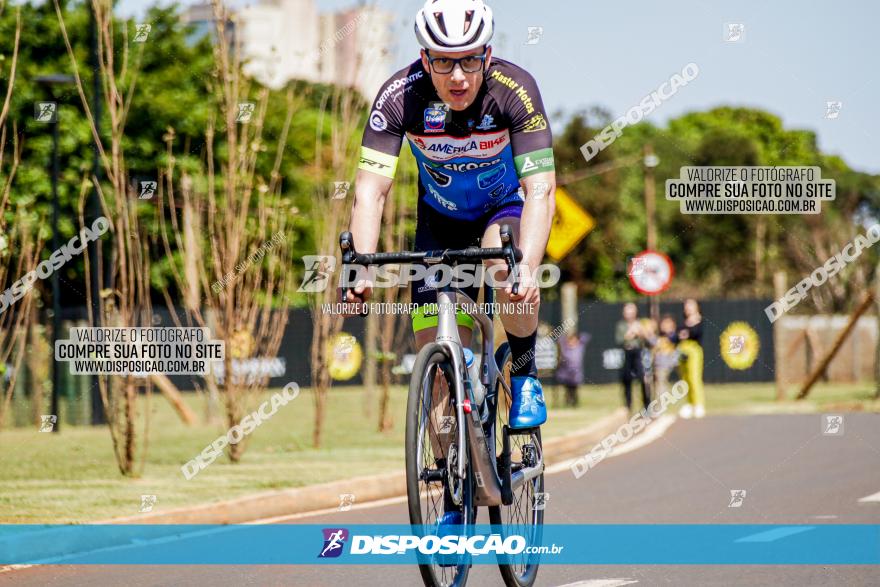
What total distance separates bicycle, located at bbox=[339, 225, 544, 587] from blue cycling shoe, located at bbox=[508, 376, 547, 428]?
0.23m

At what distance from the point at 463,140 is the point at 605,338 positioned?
1172 inches

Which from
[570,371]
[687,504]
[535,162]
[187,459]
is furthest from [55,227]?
[535,162]

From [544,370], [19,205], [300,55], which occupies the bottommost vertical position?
[544,370]

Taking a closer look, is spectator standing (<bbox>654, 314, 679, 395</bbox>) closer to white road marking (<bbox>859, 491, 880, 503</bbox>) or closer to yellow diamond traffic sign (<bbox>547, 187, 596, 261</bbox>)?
yellow diamond traffic sign (<bbox>547, 187, 596, 261</bbox>)

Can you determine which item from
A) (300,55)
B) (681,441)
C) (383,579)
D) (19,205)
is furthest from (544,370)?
(383,579)

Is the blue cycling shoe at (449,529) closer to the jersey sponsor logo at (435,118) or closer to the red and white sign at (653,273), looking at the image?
the jersey sponsor logo at (435,118)

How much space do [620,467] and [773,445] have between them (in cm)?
303

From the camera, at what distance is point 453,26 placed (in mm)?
5527

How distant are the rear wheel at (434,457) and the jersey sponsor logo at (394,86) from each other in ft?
3.86

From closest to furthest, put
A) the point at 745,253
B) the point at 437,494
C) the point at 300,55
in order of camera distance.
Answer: the point at 437,494 → the point at 300,55 → the point at 745,253

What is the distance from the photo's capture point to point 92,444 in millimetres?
16781

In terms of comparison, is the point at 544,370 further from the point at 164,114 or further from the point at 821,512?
the point at 821,512

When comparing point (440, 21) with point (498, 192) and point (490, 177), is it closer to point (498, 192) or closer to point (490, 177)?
point (490, 177)

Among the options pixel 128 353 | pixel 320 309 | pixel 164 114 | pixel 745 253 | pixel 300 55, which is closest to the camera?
pixel 128 353
